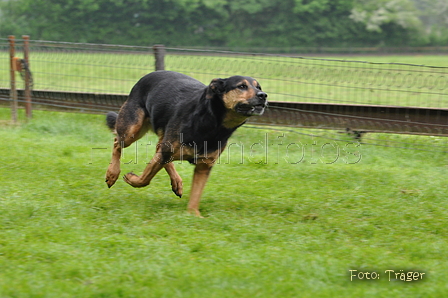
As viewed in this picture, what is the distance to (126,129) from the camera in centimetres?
665

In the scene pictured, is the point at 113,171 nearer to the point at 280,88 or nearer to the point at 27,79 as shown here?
the point at 27,79

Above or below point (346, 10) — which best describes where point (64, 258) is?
below

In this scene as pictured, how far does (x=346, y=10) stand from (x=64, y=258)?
48.8m

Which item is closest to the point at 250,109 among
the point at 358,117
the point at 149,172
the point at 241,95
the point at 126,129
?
the point at 241,95

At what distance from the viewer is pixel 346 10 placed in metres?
49.5

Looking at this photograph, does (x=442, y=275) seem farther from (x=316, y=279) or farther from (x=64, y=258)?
(x=64, y=258)

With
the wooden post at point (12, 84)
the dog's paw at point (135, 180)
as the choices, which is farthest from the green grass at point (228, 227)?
the wooden post at point (12, 84)

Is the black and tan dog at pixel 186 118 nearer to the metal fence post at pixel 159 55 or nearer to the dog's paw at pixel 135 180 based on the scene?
the dog's paw at pixel 135 180

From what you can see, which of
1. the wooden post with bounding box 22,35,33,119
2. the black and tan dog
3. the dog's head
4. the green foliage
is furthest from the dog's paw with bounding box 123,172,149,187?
the green foliage

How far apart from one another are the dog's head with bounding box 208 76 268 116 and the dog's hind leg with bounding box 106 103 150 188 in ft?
4.78

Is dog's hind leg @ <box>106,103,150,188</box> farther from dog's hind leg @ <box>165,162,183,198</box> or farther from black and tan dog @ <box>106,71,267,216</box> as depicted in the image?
dog's hind leg @ <box>165,162,183,198</box>

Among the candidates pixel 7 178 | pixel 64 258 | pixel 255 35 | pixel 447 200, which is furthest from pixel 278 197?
pixel 255 35

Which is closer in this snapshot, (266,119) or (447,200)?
(447,200)

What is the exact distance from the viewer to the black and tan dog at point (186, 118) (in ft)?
17.9
